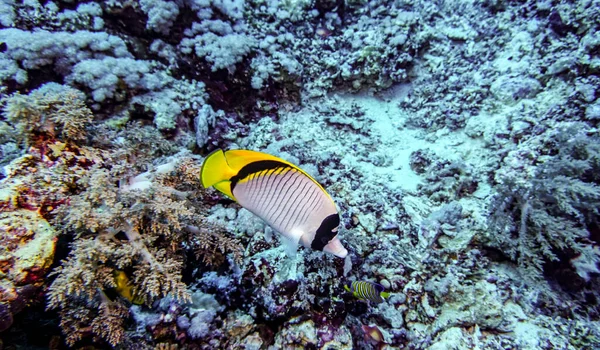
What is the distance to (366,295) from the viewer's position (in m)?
1.97

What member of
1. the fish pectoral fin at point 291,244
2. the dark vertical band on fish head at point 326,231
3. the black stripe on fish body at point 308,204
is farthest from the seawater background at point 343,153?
the black stripe on fish body at point 308,204

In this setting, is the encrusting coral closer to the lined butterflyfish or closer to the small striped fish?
the lined butterflyfish

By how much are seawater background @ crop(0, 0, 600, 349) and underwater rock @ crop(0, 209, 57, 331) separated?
0.09m

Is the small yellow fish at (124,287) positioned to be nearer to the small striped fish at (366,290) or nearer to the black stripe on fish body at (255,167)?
the black stripe on fish body at (255,167)

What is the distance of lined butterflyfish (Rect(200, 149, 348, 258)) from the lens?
1.52 m

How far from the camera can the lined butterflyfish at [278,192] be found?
1.52 metres

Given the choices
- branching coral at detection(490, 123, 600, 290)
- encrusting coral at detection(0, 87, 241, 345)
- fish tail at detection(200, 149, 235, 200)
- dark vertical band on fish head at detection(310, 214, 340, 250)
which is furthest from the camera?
branching coral at detection(490, 123, 600, 290)

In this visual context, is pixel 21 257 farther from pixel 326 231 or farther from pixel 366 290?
pixel 366 290

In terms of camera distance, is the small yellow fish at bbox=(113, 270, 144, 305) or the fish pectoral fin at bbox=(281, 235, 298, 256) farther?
the small yellow fish at bbox=(113, 270, 144, 305)

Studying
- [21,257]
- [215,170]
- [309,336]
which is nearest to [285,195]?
[215,170]

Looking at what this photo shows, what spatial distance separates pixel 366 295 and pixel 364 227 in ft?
2.22

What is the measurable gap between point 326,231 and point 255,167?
0.51m

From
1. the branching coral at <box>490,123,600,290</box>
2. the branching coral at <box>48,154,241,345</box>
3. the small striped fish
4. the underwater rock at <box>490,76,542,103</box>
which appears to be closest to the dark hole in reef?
the branching coral at <box>490,123,600,290</box>

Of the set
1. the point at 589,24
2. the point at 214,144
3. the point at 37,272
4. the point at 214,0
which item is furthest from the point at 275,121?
the point at 589,24
